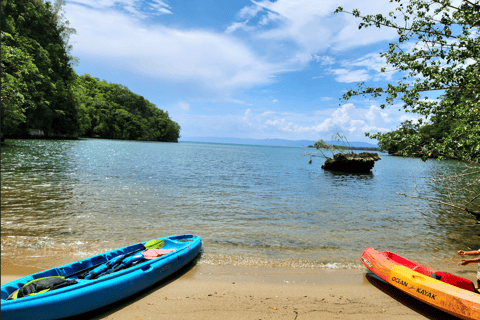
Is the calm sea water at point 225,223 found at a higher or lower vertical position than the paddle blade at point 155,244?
lower

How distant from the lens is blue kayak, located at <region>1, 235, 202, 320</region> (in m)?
4.51

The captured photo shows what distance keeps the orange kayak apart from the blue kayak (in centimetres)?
502

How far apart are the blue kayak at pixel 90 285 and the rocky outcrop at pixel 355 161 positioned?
3640cm

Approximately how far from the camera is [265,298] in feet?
18.9

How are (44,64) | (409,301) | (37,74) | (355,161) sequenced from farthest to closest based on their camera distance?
(44,64) → (37,74) → (355,161) → (409,301)

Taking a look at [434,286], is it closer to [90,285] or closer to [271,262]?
[271,262]

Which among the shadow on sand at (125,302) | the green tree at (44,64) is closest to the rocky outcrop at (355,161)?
the shadow on sand at (125,302)

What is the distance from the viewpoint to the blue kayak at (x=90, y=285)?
4508 millimetres

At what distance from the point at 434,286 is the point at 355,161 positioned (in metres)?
35.9

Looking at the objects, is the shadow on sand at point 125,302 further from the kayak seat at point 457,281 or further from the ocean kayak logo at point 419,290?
the kayak seat at point 457,281

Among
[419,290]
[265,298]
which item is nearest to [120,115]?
[265,298]

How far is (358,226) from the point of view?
11.8 meters

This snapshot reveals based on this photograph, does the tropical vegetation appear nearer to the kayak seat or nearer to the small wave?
the small wave

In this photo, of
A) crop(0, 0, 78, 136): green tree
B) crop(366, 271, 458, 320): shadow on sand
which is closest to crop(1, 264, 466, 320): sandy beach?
crop(366, 271, 458, 320): shadow on sand
